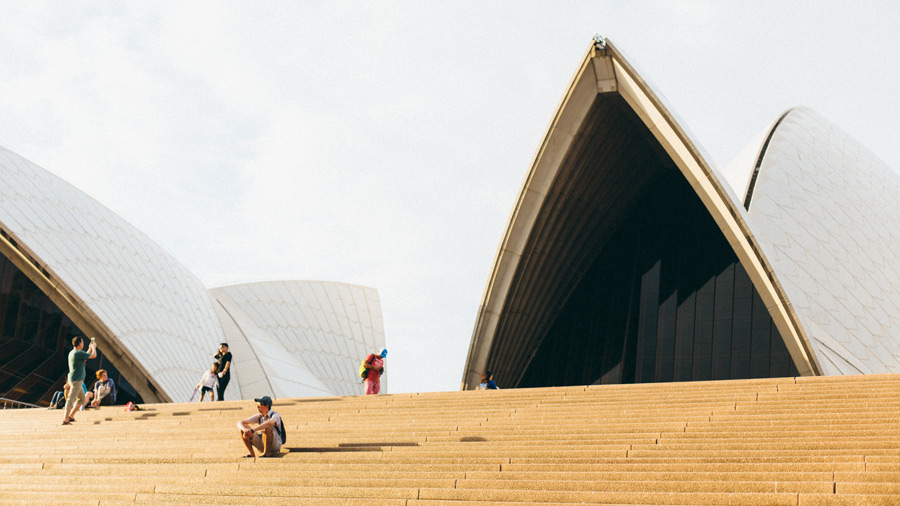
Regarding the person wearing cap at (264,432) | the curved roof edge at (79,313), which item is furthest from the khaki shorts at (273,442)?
the curved roof edge at (79,313)

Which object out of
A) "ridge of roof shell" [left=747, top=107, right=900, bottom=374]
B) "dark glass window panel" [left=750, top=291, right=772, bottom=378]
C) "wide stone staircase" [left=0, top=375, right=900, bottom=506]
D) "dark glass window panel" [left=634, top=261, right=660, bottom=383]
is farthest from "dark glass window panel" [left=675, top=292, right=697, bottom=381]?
"wide stone staircase" [left=0, top=375, right=900, bottom=506]

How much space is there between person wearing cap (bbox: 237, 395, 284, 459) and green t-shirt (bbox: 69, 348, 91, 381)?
4375mm

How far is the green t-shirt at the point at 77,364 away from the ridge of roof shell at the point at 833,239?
470 inches

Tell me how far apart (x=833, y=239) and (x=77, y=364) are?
1722 centimetres

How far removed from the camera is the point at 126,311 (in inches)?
871


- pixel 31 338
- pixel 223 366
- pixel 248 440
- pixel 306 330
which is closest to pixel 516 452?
pixel 248 440

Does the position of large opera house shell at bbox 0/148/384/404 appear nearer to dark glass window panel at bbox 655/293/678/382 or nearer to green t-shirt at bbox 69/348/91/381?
green t-shirt at bbox 69/348/91/381

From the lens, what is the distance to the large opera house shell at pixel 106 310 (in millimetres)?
20312

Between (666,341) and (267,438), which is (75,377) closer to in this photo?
(267,438)

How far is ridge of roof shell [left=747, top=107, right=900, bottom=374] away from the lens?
17875mm

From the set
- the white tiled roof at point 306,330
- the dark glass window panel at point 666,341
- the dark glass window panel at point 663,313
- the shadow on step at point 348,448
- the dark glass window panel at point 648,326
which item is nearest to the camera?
the shadow on step at point 348,448

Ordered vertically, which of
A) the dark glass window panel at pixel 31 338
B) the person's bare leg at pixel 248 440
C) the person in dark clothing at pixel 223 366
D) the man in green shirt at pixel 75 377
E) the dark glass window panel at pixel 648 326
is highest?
the dark glass window panel at pixel 648 326

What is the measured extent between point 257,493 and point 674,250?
620 inches

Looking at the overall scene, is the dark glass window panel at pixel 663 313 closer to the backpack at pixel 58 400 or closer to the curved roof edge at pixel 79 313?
the curved roof edge at pixel 79 313
